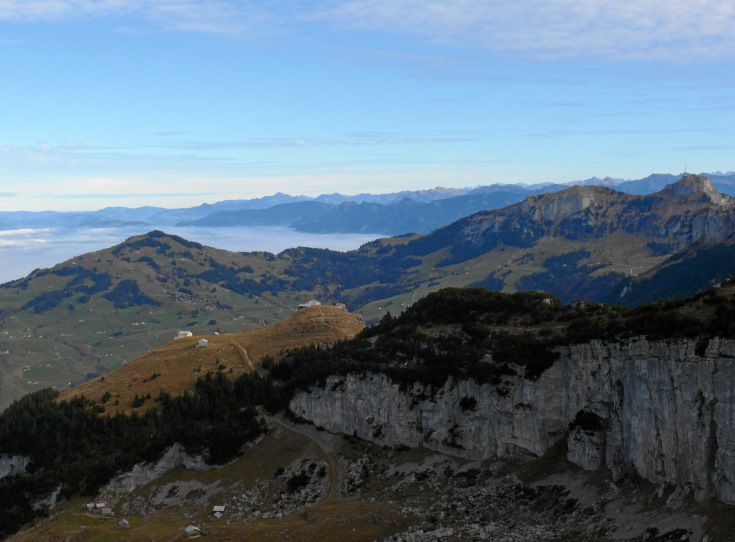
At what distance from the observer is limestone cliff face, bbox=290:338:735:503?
66062 millimetres

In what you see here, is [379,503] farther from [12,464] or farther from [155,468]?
[12,464]

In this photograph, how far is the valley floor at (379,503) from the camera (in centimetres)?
6819

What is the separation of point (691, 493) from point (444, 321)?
2131 inches

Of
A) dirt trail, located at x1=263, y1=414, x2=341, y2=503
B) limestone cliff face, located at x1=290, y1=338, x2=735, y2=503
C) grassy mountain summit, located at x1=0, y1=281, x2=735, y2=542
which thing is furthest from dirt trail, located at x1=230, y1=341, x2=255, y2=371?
→ limestone cliff face, located at x1=290, y1=338, x2=735, y2=503

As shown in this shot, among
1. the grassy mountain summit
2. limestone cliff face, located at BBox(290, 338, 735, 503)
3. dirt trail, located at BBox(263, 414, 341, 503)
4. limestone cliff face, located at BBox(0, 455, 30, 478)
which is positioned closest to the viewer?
limestone cliff face, located at BBox(290, 338, 735, 503)

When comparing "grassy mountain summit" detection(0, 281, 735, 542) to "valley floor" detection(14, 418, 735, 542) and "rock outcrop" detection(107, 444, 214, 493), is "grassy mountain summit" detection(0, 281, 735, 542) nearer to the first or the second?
"valley floor" detection(14, 418, 735, 542)

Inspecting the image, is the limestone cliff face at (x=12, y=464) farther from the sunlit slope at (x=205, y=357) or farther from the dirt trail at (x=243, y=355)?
the dirt trail at (x=243, y=355)

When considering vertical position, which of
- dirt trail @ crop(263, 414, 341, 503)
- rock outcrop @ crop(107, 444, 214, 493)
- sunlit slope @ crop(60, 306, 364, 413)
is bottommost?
rock outcrop @ crop(107, 444, 214, 493)

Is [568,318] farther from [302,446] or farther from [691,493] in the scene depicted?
[302,446]

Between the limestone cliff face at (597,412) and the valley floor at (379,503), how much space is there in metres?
2.12

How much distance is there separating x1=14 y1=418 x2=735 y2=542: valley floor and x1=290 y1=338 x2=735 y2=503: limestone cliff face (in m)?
2.12

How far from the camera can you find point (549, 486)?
260 ft

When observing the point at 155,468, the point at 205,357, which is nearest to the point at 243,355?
the point at 205,357

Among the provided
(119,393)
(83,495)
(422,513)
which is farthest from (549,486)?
(119,393)
